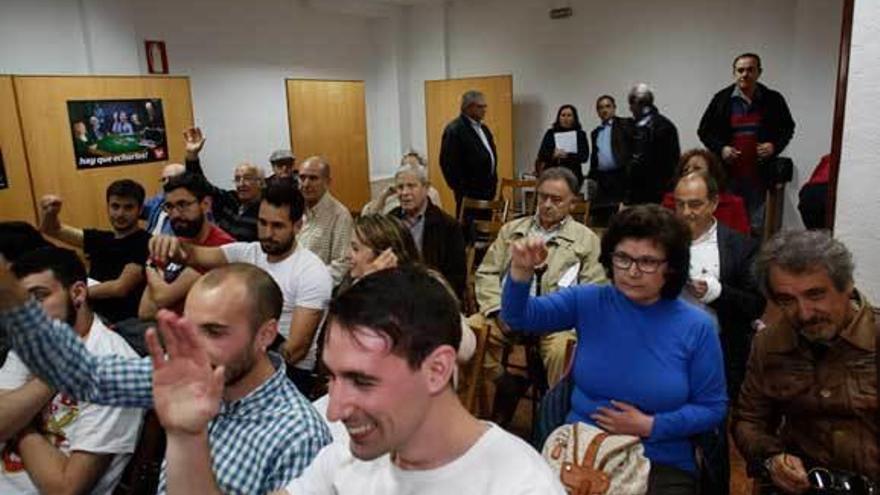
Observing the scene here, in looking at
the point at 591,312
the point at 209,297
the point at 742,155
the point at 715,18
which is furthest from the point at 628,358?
the point at 715,18

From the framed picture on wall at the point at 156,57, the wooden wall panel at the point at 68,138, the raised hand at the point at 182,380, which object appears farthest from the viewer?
the framed picture on wall at the point at 156,57

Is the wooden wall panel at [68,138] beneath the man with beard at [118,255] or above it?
above

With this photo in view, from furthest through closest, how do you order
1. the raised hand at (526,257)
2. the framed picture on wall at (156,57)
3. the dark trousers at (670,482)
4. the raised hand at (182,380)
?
1. the framed picture on wall at (156,57)
2. the raised hand at (526,257)
3. the dark trousers at (670,482)
4. the raised hand at (182,380)

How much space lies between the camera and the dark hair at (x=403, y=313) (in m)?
0.93

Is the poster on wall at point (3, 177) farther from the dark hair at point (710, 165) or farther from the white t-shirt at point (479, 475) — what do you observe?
the white t-shirt at point (479, 475)

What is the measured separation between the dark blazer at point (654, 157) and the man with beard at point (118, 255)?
3.47m

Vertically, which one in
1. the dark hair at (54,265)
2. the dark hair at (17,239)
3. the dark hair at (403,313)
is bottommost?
the dark hair at (17,239)

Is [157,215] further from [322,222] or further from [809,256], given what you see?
[809,256]

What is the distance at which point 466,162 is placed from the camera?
531cm

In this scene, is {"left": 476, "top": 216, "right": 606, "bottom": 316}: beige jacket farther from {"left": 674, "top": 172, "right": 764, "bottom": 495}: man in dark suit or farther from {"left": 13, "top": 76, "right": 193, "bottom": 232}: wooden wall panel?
{"left": 13, "top": 76, "right": 193, "bottom": 232}: wooden wall panel

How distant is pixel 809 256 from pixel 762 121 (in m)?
3.49

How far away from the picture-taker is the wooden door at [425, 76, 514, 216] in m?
6.92

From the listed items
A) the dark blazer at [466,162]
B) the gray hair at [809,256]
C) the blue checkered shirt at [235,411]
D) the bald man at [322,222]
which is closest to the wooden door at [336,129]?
the dark blazer at [466,162]

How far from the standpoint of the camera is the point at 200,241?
284 cm
